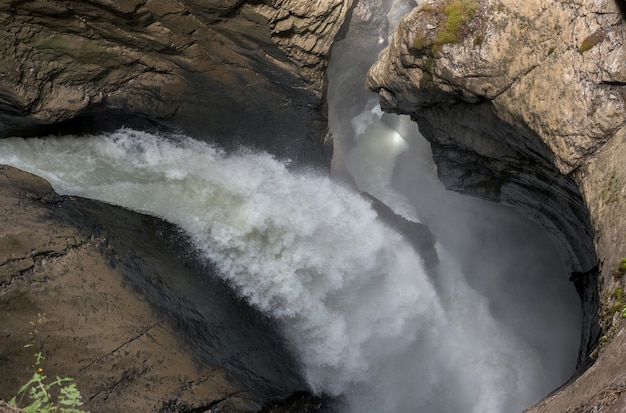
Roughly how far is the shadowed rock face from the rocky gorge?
37 millimetres

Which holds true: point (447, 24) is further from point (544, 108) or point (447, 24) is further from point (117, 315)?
point (117, 315)

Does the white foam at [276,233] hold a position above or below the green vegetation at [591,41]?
below

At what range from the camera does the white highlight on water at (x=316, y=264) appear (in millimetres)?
10391

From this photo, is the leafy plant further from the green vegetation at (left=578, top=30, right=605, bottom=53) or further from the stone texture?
the green vegetation at (left=578, top=30, right=605, bottom=53)

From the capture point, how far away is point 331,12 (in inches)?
444

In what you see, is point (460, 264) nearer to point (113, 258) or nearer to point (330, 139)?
point (330, 139)

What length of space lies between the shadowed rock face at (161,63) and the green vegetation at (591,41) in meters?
5.63

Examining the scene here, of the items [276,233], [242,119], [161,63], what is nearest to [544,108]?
[276,233]

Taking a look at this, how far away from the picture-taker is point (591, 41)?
7.43 meters

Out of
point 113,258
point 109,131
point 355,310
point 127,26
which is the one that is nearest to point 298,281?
point 355,310

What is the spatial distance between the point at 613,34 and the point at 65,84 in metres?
10.3

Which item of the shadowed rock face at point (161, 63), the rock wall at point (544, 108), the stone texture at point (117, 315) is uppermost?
the rock wall at point (544, 108)

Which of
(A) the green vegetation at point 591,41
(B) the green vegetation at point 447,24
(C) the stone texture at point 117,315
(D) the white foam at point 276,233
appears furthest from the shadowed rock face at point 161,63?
(A) the green vegetation at point 591,41

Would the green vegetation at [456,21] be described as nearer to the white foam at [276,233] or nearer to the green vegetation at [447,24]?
the green vegetation at [447,24]
